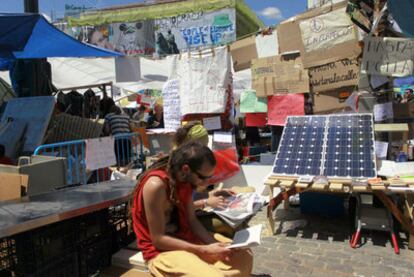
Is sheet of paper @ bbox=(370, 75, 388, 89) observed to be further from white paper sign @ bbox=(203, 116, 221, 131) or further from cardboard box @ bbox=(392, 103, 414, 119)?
white paper sign @ bbox=(203, 116, 221, 131)

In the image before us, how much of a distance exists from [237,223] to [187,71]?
4530mm

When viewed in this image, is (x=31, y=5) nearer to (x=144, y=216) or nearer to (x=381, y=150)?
(x=144, y=216)

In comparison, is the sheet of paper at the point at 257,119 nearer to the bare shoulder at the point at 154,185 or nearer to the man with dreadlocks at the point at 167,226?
the man with dreadlocks at the point at 167,226

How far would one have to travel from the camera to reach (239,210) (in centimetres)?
300

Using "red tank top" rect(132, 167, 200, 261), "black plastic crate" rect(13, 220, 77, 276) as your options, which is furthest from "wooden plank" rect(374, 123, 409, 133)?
"black plastic crate" rect(13, 220, 77, 276)

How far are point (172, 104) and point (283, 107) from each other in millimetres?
2190

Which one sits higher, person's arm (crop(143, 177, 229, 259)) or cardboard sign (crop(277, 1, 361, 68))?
cardboard sign (crop(277, 1, 361, 68))

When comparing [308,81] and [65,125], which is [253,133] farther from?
[65,125]

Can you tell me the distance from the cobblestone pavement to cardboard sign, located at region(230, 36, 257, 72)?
2961 millimetres

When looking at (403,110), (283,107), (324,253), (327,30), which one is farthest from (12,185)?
(403,110)

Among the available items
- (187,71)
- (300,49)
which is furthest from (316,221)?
(187,71)

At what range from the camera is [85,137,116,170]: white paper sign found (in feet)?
18.2

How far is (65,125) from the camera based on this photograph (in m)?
6.78

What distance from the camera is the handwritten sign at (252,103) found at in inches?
270
